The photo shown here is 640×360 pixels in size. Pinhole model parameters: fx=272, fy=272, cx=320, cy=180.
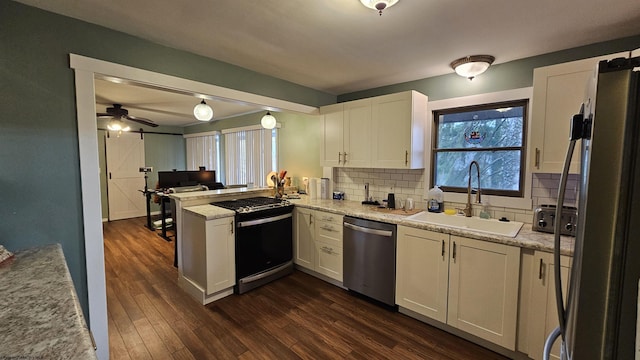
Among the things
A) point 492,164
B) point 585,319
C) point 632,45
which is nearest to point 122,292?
point 585,319

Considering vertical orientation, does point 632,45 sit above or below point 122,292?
above

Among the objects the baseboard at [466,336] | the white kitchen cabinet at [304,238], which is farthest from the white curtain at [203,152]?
the baseboard at [466,336]

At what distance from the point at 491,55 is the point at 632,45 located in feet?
2.88

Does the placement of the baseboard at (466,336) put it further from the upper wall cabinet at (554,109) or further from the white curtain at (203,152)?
the white curtain at (203,152)

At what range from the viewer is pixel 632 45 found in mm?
1971

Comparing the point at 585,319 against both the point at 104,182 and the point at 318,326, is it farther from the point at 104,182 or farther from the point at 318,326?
the point at 104,182

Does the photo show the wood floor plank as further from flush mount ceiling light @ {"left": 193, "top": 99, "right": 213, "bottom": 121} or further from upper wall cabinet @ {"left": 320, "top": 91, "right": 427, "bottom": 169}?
upper wall cabinet @ {"left": 320, "top": 91, "right": 427, "bottom": 169}

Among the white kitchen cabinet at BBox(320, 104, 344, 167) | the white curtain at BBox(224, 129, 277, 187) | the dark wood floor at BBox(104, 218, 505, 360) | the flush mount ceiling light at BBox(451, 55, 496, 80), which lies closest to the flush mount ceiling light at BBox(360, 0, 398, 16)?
the flush mount ceiling light at BBox(451, 55, 496, 80)

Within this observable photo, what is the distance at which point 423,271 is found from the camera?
92.8 inches

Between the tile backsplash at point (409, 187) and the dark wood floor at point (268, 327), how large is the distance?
1.20 m

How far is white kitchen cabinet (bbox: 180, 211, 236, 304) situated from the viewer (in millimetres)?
2678

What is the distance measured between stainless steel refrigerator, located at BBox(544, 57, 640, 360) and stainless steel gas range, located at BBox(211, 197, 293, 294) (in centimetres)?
265

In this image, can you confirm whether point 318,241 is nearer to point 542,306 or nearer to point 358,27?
point 542,306

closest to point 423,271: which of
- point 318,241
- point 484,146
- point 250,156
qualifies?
point 318,241
